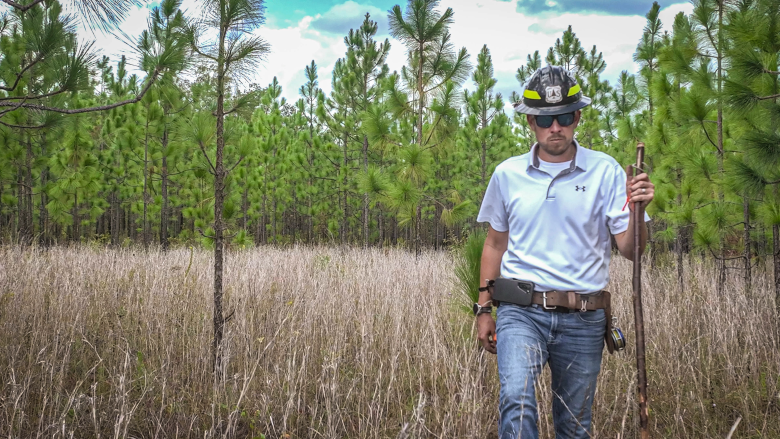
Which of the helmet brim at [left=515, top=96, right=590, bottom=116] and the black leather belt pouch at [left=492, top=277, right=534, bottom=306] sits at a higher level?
the helmet brim at [left=515, top=96, right=590, bottom=116]

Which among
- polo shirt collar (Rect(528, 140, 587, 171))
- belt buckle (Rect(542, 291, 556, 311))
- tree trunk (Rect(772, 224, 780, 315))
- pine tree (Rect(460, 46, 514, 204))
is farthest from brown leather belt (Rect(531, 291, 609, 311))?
pine tree (Rect(460, 46, 514, 204))

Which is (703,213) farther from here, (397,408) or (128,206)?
(128,206)

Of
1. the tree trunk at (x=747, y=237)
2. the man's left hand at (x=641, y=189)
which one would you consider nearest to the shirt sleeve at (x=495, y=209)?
the man's left hand at (x=641, y=189)

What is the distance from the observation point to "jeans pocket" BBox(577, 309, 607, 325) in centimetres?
186

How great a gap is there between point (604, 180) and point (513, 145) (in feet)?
57.5

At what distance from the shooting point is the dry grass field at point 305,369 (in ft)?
8.57

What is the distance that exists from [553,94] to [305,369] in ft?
7.55

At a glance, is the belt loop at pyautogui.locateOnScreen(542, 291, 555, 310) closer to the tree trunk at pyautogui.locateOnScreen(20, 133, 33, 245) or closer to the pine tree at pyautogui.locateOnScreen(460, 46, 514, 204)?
the tree trunk at pyautogui.locateOnScreen(20, 133, 33, 245)

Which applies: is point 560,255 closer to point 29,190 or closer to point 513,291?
point 513,291

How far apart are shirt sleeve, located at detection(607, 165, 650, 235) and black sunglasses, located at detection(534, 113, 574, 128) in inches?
10.8

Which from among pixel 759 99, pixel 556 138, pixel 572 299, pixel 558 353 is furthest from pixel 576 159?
pixel 759 99

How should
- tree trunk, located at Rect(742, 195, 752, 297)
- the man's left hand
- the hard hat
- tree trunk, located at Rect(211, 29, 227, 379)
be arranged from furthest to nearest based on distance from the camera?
tree trunk, located at Rect(742, 195, 752, 297) → tree trunk, located at Rect(211, 29, 227, 379) → the hard hat → the man's left hand

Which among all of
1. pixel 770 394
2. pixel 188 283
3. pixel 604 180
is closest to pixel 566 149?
pixel 604 180

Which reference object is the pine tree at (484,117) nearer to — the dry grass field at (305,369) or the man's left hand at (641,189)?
the dry grass field at (305,369)
